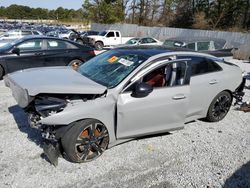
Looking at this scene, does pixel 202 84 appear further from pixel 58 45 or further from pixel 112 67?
pixel 58 45

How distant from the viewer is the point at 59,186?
3.07 meters

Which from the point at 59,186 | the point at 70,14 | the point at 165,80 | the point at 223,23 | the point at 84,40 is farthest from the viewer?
the point at 70,14

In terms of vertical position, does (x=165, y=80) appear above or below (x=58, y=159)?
above

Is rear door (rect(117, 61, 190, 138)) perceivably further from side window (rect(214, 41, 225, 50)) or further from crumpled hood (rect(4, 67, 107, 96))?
side window (rect(214, 41, 225, 50))

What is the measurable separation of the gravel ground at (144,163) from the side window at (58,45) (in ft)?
13.4

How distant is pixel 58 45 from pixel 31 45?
0.85m

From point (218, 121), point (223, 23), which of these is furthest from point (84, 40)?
point (223, 23)

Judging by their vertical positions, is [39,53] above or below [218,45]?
below

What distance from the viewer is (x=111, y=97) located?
355 cm

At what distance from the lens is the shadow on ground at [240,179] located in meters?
3.29

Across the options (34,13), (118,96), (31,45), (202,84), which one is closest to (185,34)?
(31,45)

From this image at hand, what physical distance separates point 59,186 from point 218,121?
3.55 meters

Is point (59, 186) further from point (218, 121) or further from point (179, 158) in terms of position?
point (218, 121)

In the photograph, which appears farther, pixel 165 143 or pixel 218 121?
pixel 218 121
